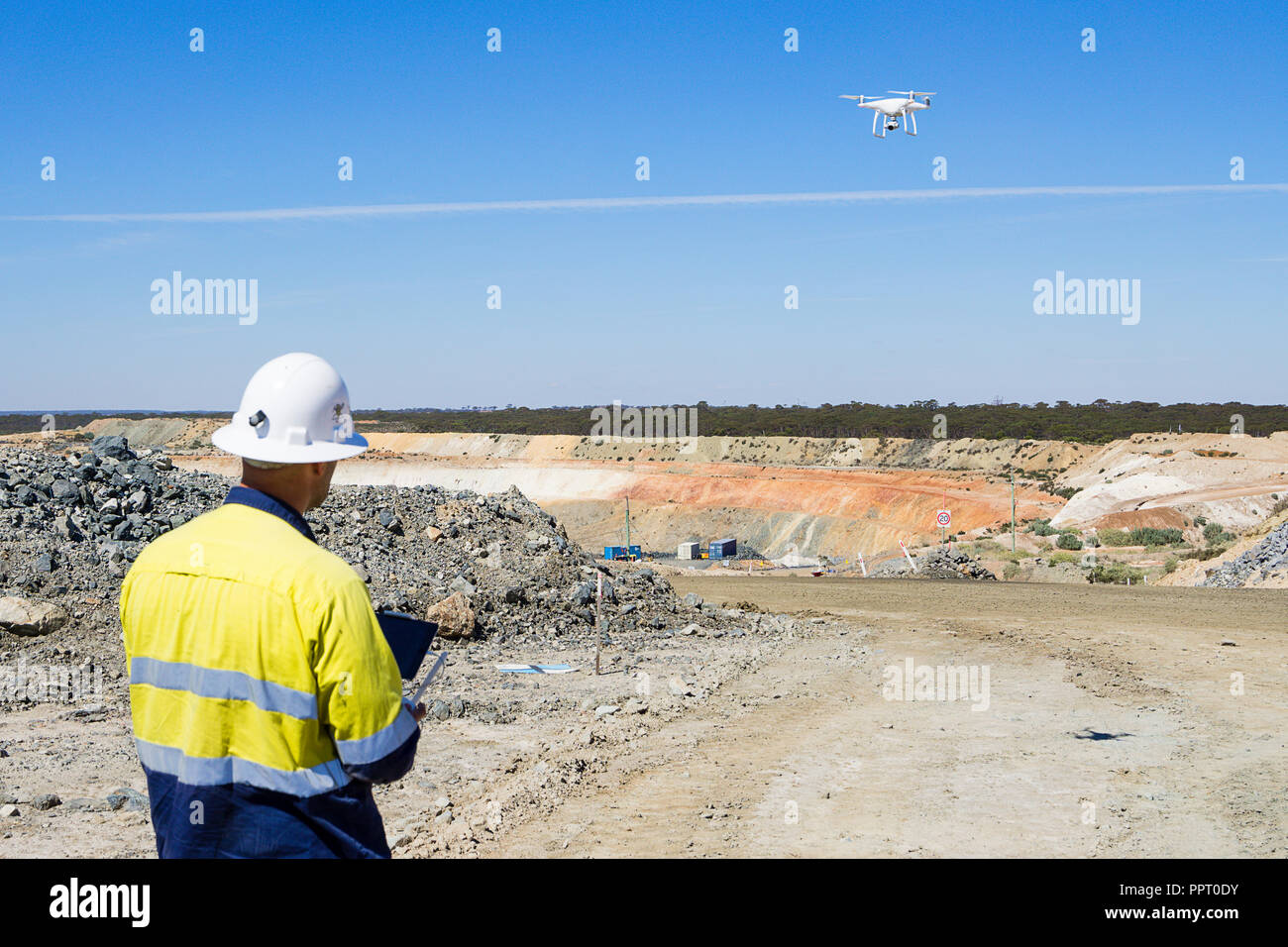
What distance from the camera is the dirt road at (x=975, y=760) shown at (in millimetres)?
7676

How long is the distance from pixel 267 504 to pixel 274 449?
0.46 feet

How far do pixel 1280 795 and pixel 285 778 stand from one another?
905 cm

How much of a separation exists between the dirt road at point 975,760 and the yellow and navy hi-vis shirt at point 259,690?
506cm

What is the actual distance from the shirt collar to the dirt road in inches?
206

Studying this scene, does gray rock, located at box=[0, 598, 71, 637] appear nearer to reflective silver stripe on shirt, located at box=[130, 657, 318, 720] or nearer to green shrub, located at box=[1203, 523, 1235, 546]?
reflective silver stripe on shirt, located at box=[130, 657, 318, 720]

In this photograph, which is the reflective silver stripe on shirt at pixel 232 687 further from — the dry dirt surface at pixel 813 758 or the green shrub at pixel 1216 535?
the green shrub at pixel 1216 535

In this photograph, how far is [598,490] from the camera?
75500 millimetres

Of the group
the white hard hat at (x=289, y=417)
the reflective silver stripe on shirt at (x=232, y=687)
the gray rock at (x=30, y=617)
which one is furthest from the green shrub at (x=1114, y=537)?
the reflective silver stripe on shirt at (x=232, y=687)

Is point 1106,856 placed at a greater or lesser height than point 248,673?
lesser

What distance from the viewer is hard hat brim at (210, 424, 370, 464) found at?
2.53 meters

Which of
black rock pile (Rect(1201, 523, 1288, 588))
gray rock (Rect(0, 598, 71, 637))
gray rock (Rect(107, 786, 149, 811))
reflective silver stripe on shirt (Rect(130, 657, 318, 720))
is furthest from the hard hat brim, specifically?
black rock pile (Rect(1201, 523, 1288, 588))

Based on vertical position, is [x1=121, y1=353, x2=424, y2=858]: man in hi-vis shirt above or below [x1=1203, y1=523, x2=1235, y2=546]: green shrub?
above

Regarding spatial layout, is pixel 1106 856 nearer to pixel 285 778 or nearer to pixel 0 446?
pixel 285 778
